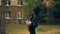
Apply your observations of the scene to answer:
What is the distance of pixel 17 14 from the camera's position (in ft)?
140

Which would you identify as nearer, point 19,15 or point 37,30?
point 37,30

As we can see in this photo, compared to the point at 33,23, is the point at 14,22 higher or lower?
lower

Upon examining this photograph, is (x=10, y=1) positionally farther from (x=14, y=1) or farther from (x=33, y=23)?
(x=33, y=23)

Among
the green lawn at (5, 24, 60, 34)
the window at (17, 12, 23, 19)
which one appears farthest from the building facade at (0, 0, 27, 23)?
the green lawn at (5, 24, 60, 34)

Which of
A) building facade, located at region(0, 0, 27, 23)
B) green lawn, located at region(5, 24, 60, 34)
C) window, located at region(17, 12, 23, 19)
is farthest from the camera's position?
window, located at region(17, 12, 23, 19)

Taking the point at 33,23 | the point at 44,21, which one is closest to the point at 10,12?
the point at 44,21

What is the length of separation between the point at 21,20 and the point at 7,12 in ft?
9.96

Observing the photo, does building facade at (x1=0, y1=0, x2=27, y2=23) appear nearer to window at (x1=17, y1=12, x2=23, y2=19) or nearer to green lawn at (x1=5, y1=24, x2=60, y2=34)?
window at (x1=17, y1=12, x2=23, y2=19)

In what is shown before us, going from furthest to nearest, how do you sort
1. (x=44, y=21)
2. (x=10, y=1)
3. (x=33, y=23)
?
1. (x=10, y=1)
2. (x=44, y=21)
3. (x=33, y=23)

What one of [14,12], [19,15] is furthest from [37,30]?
[19,15]

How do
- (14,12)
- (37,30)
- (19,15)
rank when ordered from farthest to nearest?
(19,15) → (14,12) → (37,30)

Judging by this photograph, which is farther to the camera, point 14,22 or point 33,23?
point 14,22

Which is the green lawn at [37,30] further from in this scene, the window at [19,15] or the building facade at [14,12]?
the window at [19,15]

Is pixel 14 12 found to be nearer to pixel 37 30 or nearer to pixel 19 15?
pixel 19 15
